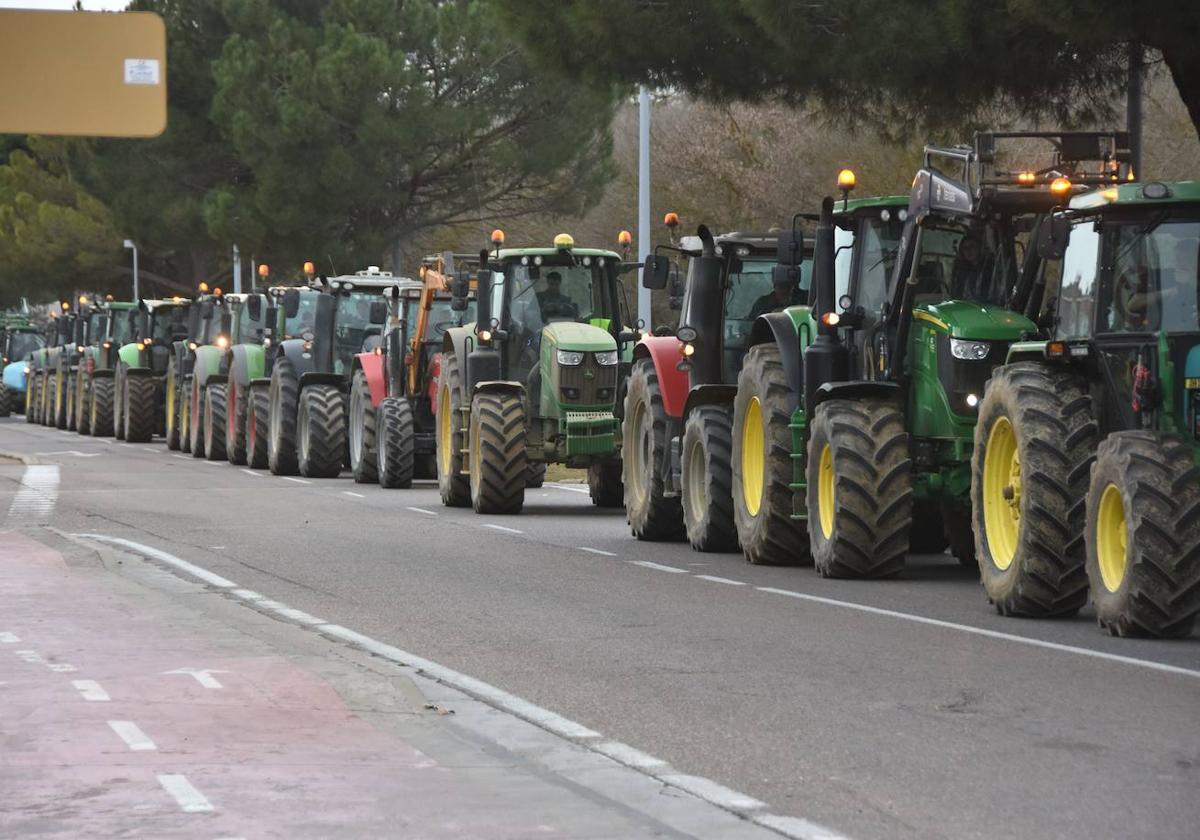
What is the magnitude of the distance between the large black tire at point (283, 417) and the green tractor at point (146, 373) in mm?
10498

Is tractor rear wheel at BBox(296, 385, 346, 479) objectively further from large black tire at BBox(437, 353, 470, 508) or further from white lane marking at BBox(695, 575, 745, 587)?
white lane marking at BBox(695, 575, 745, 587)

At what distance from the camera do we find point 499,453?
24.1 meters

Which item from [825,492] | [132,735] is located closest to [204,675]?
[132,735]

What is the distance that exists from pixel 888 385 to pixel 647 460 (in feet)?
15.4

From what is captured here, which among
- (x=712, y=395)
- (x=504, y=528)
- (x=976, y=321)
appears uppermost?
(x=976, y=321)

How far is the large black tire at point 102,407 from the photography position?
48250 millimetres

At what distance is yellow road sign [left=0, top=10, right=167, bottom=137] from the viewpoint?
45.9 feet

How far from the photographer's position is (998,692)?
Result: 10750mm

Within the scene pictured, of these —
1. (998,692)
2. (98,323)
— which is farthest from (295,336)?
(998,692)

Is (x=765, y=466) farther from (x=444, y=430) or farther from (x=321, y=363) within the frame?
(x=321, y=363)

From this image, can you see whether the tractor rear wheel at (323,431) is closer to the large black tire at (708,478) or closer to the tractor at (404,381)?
the tractor at (404,381)

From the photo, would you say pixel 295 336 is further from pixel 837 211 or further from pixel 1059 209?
pixel 1059 209

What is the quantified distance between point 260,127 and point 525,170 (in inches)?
224

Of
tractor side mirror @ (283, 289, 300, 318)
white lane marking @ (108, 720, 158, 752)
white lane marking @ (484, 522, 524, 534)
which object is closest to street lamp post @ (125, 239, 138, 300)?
tractor side mirror @ (283, 289, 300, 318)
